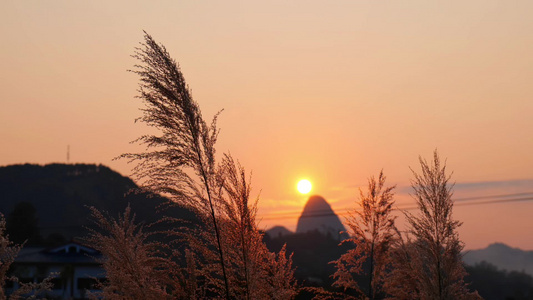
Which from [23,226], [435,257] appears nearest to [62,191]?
[23,226]

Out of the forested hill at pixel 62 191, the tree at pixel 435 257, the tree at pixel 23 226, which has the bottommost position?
the tree at pixel 435 257

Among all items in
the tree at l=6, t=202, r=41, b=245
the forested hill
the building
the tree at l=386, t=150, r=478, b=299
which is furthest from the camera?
the forested hill

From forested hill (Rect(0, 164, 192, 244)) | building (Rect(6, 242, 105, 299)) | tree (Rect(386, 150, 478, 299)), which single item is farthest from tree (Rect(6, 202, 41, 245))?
tree (Rect(386, 150, 478, 299))

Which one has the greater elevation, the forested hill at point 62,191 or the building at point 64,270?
the forested hill at point 62,191

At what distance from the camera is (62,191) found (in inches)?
5089

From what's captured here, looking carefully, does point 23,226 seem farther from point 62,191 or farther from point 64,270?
point 62,191

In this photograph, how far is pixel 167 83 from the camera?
7.37 meters

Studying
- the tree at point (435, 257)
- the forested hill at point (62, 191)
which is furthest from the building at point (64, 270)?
the forested hill at point (62, 191)

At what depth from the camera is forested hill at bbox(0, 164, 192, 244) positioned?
116500mm

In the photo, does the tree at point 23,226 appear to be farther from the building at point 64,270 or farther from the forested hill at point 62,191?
the forested hill at point 62,191

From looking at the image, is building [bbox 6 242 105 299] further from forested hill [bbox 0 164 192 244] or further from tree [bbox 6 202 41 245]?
forested hill [bbox 0 164 192 244]

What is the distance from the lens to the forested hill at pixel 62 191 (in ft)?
382

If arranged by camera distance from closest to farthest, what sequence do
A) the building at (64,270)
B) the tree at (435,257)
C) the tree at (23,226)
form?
the tree at (435,257), the building at (64,270), the tree at (23,226)

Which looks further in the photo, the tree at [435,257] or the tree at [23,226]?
the tree at [23,226]
